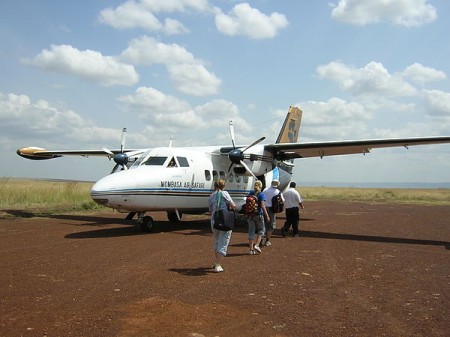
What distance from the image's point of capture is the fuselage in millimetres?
12914

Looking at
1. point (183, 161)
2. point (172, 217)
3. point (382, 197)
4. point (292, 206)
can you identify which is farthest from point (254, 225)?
point (382, 197)

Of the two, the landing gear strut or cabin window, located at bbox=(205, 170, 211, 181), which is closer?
the landing gear strut

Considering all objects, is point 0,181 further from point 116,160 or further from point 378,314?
point 378,314

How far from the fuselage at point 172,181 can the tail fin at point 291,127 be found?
4430 millimetres

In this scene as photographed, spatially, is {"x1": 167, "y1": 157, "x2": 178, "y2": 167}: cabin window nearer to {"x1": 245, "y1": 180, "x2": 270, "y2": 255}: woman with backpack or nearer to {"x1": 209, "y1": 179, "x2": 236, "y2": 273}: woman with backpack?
{"x1": 245, "y1": 180, "x2": 270, "y2": 255}: woman with backpack

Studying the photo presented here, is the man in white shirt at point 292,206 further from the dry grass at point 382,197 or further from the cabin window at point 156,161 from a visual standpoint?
the dry grass at point 382,197

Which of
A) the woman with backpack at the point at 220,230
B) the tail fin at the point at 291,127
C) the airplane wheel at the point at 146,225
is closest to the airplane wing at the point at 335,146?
the tail fin at the point at 291,127

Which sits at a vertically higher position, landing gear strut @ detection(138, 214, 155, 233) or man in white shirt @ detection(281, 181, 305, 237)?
man in white shirt @ detection(281, 181, 305, 237)

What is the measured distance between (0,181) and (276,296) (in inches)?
954

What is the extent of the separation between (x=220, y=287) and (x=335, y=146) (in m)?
10.8

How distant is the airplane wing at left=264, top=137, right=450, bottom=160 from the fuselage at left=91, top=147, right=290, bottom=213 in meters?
0.97

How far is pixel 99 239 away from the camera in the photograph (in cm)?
1259

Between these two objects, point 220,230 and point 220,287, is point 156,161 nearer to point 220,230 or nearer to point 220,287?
point 220,230

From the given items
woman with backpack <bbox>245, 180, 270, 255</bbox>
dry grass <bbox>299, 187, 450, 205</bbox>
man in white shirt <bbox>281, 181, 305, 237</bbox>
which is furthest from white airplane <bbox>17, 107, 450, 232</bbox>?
dry grass <bbox>299, 187, 450, 205</bbox>
